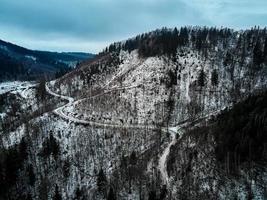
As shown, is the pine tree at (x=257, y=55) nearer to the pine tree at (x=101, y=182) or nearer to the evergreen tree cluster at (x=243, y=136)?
the evergreen tree cluster at (x=243, y=136)

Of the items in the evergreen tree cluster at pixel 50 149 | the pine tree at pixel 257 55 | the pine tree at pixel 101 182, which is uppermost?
the pine tree at pixel 257 55

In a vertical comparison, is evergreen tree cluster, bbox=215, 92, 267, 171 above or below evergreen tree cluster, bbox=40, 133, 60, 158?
above

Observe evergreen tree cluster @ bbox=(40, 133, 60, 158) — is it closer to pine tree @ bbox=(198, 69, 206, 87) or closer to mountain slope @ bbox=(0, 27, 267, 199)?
mountain slope @ bbox=(0, 27, 267, 199)

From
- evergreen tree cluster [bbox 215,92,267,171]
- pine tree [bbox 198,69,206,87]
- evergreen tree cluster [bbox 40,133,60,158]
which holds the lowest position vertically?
evergreen tree cluster [bbox 40,133,60,158]

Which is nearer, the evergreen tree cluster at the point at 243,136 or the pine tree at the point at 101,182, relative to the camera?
the evergreen tree cluster at the point at 243,136

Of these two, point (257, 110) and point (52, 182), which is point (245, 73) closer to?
point (257, 110)

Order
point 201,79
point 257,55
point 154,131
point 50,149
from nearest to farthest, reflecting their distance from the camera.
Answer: point 50,149 → point 154,131 → point 201,79 → point 257,55

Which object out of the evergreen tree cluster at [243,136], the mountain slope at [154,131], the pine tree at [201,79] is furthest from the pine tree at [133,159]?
the pine tree at [201,79]

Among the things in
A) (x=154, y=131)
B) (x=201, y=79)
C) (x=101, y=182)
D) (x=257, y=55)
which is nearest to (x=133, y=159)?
(x=101, y=182)

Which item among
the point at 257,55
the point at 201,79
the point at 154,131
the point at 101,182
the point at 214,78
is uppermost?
the point at 257,55

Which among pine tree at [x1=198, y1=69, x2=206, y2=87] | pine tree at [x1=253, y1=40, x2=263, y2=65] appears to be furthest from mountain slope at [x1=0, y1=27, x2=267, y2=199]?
pine tree at [x1=253, y1=40, x2=263, y2=65]

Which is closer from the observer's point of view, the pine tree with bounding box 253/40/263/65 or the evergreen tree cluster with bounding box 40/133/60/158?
the evergreen tree cluster with bounding box 40/133/60/158

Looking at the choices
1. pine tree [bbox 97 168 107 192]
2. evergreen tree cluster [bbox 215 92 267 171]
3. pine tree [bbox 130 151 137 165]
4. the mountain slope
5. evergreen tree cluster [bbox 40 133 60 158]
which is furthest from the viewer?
evergreen tree cluster [bbox 40 133 60 158]

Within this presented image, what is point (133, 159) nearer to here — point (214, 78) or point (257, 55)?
point (214, 78)
